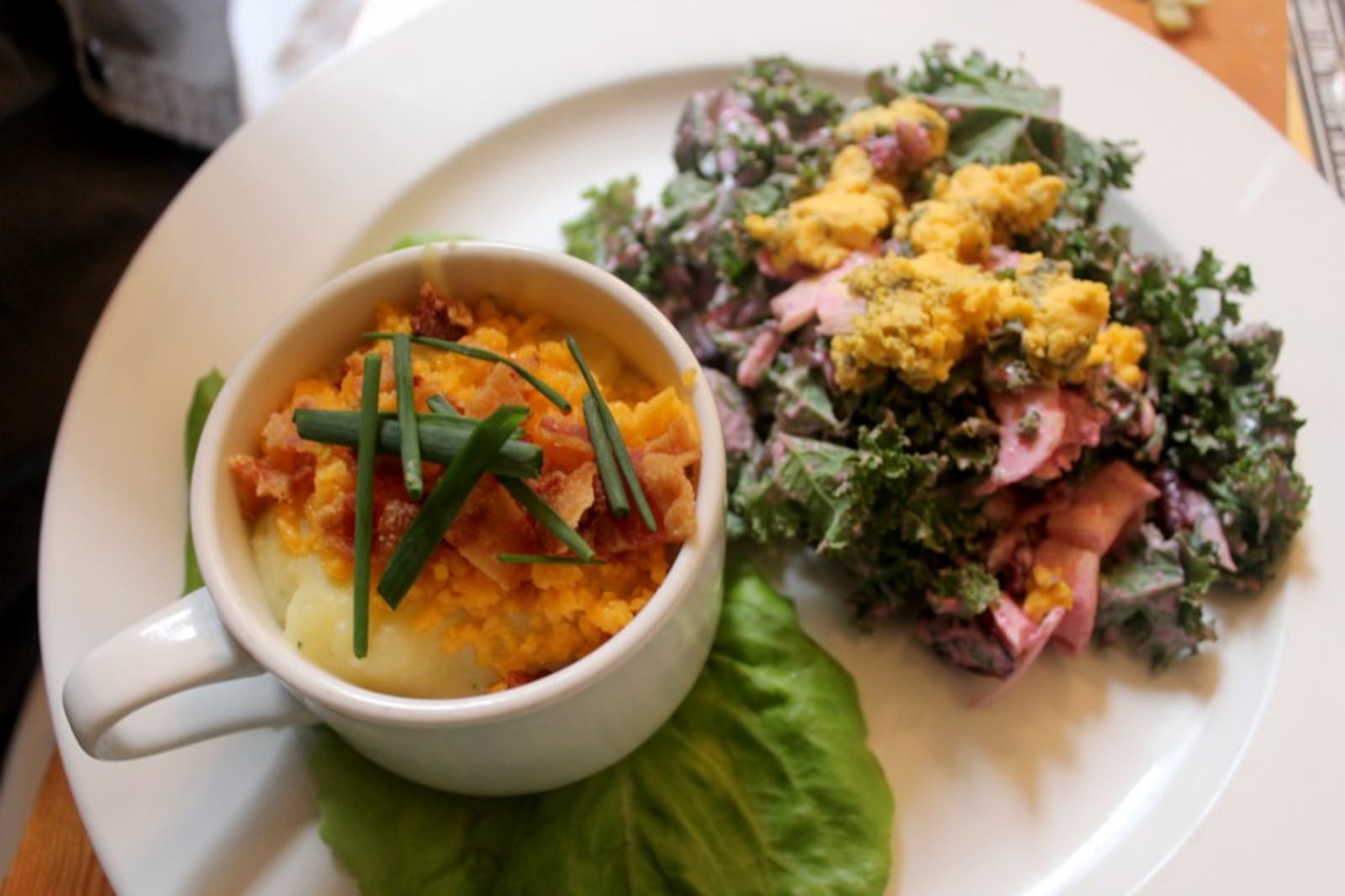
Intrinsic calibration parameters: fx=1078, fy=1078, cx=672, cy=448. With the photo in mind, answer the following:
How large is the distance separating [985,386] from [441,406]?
74cm

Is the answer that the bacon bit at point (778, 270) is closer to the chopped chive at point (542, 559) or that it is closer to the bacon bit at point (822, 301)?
the bacon bit at point (822, 301)

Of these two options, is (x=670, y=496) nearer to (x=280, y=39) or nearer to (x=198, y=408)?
(x=198, y=408)

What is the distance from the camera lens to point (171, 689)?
3.39 feet

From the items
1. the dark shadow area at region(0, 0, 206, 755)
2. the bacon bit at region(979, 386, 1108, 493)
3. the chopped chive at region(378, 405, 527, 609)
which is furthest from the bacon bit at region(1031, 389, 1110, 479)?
the dark shadow area at region(0, 0, 206, 755)

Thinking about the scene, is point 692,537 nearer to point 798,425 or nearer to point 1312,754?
point 798,425

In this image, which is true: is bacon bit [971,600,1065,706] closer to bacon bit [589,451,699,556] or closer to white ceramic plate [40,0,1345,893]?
white ceramic plate [40,0,1345,893]

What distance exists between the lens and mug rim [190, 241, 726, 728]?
1.01m

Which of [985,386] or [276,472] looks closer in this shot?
[276,472]

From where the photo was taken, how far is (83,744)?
105cm

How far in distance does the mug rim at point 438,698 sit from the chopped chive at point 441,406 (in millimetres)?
231

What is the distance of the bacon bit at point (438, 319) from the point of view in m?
1.24

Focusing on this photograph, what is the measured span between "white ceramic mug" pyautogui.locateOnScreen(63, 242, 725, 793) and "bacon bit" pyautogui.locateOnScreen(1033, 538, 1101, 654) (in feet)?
1.53

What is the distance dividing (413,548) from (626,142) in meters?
1.09

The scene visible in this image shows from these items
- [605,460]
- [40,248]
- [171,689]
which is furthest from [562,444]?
[40,248]
